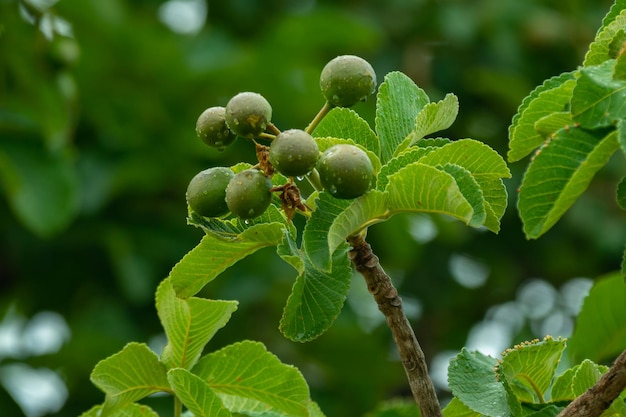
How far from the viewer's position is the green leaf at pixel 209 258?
3.74 feet

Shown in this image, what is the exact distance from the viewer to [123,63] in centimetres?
463

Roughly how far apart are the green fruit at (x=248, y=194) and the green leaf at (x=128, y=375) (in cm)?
30

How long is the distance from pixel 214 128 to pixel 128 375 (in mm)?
343

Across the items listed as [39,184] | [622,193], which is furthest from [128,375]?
[39,184]

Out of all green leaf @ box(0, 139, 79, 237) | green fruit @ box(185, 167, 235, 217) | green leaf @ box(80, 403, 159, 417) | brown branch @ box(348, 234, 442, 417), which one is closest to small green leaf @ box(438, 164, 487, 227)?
brown branch @ box(348, 234, 442, 417)

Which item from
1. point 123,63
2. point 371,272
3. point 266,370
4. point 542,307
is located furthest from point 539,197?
point 542,307

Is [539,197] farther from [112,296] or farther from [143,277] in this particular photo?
[112,296]

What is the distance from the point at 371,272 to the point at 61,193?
276 centimetres

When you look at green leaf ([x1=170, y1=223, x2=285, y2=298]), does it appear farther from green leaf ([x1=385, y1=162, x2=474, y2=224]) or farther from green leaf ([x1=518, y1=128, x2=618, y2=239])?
green leaf ([x1=518, y1=128, x2=618, y2=239])

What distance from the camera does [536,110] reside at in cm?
111

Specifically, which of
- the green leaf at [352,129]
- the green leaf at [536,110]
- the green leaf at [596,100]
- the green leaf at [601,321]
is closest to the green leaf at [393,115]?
the green leaf at [352,129]

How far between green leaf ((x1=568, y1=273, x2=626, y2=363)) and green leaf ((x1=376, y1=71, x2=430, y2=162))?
576 mm

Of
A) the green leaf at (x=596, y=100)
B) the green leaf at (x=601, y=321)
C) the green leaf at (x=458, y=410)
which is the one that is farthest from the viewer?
the green leaf at (x=601, y=321)

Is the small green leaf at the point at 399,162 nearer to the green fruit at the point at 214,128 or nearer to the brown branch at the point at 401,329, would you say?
the brown branch at the point at 401,329
